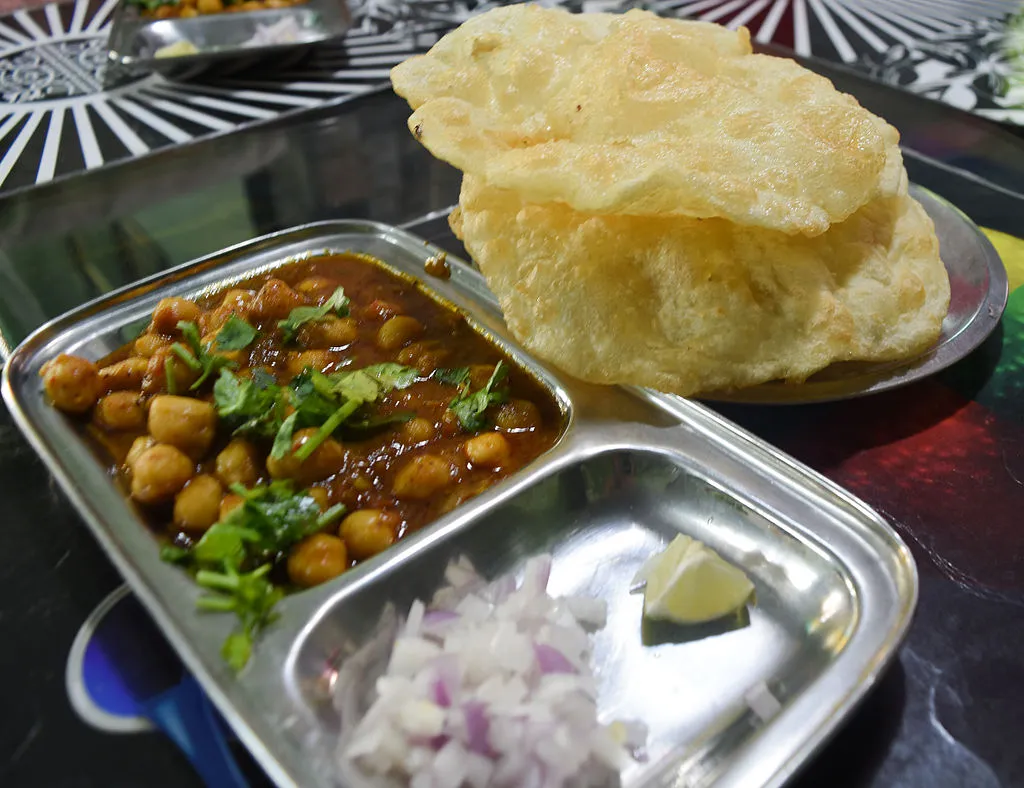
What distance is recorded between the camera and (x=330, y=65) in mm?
4516

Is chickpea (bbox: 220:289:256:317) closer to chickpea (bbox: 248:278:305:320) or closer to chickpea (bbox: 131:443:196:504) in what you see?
chickpea (bbox: 248:278:305:320)

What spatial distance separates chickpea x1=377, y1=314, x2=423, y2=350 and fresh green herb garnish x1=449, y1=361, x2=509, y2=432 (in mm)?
262

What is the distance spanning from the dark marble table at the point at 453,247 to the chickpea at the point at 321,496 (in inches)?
19.3

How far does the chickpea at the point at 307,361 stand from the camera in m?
2.18

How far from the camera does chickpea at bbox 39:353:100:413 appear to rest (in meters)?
1.99

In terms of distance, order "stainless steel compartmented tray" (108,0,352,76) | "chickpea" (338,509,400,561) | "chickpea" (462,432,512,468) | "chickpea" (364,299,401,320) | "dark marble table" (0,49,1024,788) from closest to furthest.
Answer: "dark marble table" (0,49,1024,788) < "chickpea" (338,509,400,561) < "chickpea" (462,432,512,468) < "chickpea" (364,299,401,320) < "stainless steel compartmented tray" (108,0,352,76)

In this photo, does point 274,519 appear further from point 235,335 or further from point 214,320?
point 214,320

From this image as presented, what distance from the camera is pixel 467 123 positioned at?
6.70ft

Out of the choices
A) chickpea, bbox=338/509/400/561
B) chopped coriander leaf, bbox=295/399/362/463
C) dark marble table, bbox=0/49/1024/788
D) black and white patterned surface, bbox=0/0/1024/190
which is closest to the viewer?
dark marble table, bbox=0/49/1024/788

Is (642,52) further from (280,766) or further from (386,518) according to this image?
(280,766)

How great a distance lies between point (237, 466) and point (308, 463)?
174 mm

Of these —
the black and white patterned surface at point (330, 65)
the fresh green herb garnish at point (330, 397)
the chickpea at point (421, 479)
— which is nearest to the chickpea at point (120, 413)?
the fresh green herb garnish at point (330, 397)

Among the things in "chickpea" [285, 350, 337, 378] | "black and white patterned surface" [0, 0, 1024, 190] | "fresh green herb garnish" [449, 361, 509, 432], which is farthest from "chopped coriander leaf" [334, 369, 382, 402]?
"black and white patterned surface" [0, 0, 1024, 190]

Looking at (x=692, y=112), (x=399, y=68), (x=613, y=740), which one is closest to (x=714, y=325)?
(x=692, y=112)
